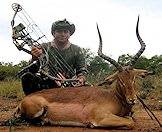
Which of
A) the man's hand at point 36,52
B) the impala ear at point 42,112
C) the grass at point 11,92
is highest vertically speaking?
the man's hand at point 36,52

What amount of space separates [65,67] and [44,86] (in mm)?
588

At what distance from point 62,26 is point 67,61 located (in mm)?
766

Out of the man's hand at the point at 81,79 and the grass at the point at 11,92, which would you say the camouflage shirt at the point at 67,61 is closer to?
the man's hand at the point at 81,79

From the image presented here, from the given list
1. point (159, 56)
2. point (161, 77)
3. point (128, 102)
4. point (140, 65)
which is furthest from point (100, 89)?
point (159, 56)

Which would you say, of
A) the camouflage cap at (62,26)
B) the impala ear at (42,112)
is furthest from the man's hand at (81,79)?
the impala ear at (42,112)

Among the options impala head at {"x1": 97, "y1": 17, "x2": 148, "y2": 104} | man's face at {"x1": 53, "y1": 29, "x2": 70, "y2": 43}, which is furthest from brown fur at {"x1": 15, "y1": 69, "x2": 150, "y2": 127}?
man's face at {"x1": 53, "y1": 29, "x2": 70, "y2": 43}

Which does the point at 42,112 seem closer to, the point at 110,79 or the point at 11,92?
the point at 110,79

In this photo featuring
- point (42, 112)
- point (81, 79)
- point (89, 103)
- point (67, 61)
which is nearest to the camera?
point (89, 103)

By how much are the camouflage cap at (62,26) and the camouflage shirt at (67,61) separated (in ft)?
1.13

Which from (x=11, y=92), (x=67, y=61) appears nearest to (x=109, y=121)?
(x=67, y=61)

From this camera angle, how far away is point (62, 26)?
34.0 feet

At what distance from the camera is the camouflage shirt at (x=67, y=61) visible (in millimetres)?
10359

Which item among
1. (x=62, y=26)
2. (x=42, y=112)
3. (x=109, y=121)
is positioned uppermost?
(x=62, y=26)

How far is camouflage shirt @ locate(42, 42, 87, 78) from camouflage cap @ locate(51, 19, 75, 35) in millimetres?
345
